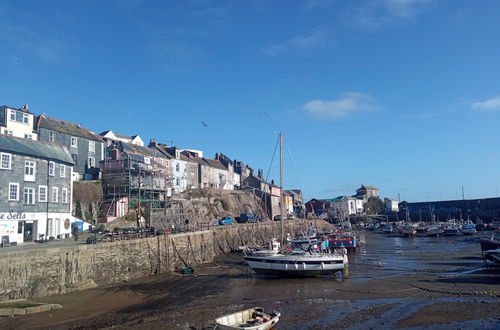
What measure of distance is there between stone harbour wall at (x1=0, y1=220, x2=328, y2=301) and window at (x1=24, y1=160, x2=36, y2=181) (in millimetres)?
8823

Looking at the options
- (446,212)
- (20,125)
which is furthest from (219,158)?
(446,212)

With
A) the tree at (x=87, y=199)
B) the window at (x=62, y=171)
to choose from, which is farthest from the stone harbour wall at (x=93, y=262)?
the tree at (x=87, y=199)

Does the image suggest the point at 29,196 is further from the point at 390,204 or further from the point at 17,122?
the point at 390,204

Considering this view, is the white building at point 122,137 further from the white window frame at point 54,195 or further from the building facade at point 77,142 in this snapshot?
the white window frame at point 54,195

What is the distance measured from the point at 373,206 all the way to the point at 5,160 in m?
126

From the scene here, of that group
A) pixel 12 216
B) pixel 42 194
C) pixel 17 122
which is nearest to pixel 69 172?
pixel 42 194

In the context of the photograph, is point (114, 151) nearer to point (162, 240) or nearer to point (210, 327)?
point (162, 240)

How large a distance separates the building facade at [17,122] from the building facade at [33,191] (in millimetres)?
7957

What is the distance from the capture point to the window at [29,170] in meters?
32.8

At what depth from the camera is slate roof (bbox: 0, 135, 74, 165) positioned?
31686 mm

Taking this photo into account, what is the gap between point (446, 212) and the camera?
11875cm

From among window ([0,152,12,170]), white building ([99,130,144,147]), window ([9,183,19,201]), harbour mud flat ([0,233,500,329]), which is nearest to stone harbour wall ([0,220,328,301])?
harbour mud flat ([0,233,500,329])

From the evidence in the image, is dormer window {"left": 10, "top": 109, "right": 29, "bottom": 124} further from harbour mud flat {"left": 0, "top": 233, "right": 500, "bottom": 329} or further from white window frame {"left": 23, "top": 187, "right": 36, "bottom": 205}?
harbour mud flat {"left": 0, "top": 233, "right": 500, "bottom": 329}

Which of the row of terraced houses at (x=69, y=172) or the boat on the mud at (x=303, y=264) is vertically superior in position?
the row of terraced houses at (x=69, y=172)
